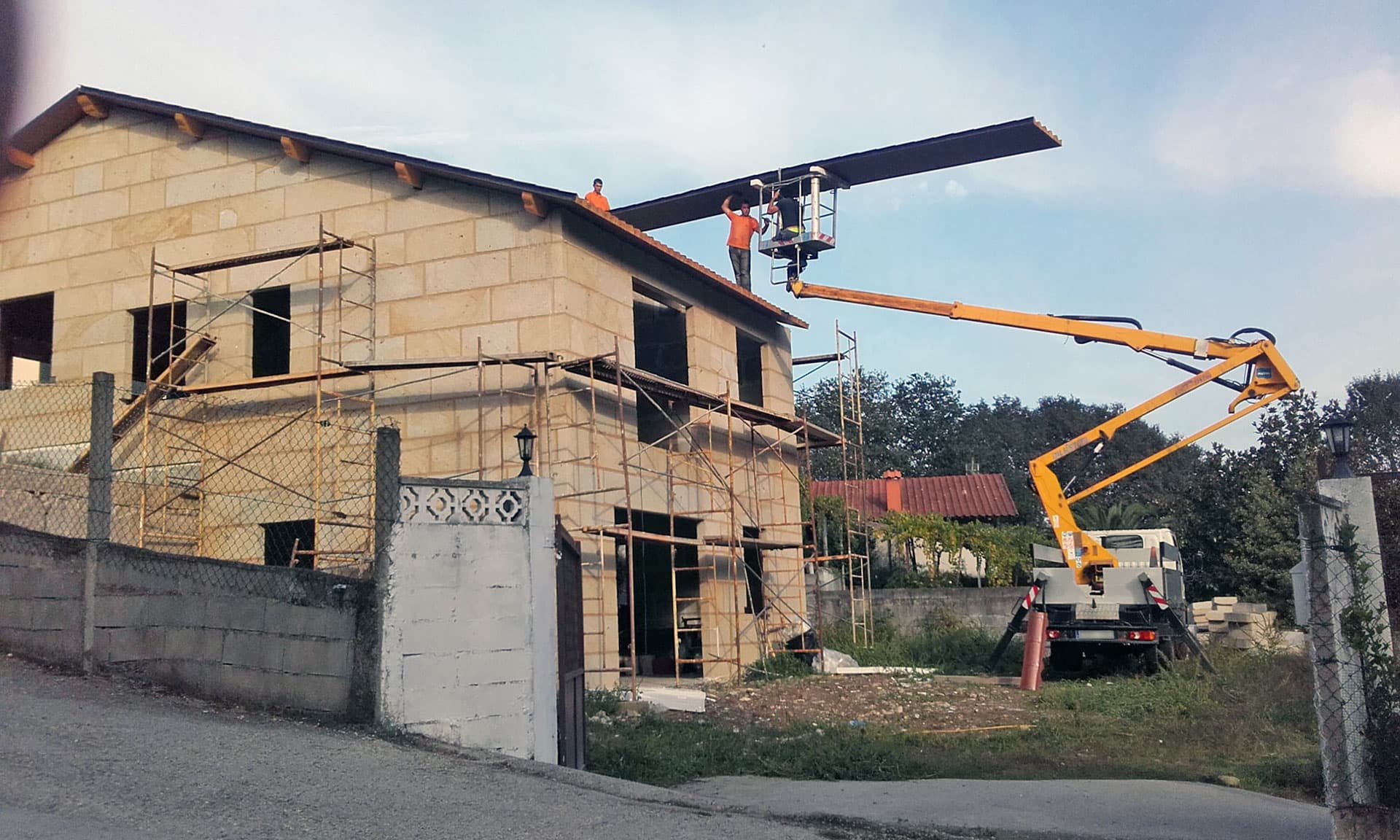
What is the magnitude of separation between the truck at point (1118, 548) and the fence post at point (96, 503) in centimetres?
1198

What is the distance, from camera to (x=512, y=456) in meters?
14.3

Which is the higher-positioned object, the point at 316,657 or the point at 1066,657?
the point at 316,657

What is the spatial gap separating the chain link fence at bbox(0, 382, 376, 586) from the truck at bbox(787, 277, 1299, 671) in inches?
367

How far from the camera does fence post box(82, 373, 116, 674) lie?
802 cm

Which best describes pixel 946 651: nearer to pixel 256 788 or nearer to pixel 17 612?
pixel 17 612

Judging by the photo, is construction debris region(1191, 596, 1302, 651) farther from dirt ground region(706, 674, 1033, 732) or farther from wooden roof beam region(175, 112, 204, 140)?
wooden roof beam region(175, 112, 204, 140)

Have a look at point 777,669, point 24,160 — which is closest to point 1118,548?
point 777,669

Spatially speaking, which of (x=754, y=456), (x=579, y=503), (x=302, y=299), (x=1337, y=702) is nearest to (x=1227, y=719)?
(x=1337, y=702)

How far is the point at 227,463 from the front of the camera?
50.6 feet

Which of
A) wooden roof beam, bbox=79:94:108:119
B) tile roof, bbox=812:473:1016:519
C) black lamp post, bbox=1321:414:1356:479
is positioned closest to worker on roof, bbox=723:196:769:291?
wooden roof beam, bbox=79:94:108:119

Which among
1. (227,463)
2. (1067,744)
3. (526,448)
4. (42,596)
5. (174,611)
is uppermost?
(227,463)

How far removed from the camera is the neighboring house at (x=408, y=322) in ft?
47.6

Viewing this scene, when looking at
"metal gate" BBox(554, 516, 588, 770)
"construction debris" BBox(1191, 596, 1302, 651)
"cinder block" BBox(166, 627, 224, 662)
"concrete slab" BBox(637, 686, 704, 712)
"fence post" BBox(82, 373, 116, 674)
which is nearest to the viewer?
"cinder block" BBox(166, 627, 224, 662)

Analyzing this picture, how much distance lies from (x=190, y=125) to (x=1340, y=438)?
49.9ft
